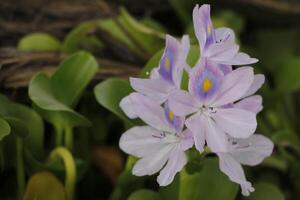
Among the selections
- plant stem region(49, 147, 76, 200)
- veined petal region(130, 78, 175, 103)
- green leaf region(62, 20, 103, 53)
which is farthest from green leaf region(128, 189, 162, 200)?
green leaf region(62, 20, 103, 53)

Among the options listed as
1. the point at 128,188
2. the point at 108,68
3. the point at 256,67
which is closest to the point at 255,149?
the point at 128,188

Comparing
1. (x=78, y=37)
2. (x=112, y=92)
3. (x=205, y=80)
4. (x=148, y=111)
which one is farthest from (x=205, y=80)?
(x=78, y=37)

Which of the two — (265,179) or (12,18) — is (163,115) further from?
(12,18)

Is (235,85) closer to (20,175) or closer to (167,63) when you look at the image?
(167,63)

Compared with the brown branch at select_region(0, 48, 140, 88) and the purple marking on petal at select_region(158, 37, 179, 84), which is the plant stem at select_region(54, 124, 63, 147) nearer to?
the brown branch at select_region(0, 48, 140, 88)

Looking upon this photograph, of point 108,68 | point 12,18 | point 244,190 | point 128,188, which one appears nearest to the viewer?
point 244,190

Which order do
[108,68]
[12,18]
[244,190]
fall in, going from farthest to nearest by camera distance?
[12,18] < [108,68] < [244,190]
